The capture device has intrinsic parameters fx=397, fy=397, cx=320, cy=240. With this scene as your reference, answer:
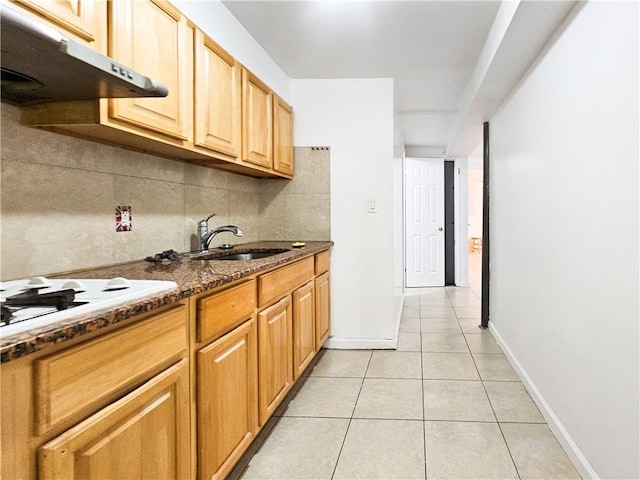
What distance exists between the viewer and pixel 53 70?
1.07 m

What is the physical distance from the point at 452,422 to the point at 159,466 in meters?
1.57

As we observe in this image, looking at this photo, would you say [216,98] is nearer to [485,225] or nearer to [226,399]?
[226,399]

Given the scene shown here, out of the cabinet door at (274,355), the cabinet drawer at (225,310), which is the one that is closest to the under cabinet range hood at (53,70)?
the cabinet drawer at (225,310)

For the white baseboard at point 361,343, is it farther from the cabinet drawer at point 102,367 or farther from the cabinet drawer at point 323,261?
the cabinet drawer at point 102,367

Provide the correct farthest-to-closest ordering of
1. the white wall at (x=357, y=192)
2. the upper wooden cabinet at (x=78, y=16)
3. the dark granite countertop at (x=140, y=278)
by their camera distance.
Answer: the white wall at (x=357, y=192) < the upper wooden cabinet at (x=78, y=16) < the dark granite countertop at (x=140, y=278)

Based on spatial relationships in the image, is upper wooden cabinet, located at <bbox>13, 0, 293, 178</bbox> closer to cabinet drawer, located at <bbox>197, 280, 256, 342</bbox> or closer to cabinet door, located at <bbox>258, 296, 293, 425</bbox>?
cabinet drawer, located at <bbox>197, 280, 256, 342</bbox>

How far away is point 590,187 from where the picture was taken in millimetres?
1602

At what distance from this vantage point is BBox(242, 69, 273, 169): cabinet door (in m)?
2.34

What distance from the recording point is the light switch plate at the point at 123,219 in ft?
5.71

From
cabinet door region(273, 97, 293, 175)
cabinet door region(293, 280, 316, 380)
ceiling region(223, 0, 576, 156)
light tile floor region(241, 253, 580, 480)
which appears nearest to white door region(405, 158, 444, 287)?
ceiling region(223, 0, 576, 156)

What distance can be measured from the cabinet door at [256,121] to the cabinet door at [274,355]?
938 millimetres

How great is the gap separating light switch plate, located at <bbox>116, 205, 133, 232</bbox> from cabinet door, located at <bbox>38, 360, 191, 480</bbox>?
86 cm

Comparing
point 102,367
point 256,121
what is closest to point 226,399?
point 102,367

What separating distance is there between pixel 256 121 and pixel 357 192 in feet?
3.74
